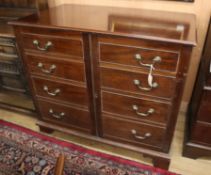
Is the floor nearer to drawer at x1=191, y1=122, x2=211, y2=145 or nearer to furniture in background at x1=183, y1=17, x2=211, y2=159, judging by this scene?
furniture in background at x1=183, y1=17, x2=211, y2=159

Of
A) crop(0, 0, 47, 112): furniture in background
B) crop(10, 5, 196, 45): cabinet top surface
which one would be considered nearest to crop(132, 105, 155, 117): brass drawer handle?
crop(10, 5, 196, 45): cabinet top surface

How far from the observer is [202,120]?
1306 millimetres

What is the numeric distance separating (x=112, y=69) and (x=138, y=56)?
17 centimetres

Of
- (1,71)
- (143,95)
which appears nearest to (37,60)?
(1,71)

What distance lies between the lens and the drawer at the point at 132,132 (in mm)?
1290

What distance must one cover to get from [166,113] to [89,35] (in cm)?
61

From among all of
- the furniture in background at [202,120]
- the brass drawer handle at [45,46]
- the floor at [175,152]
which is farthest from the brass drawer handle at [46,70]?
the furniture in background at [202,120]

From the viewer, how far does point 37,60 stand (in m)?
1.32

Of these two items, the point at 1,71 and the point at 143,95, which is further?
the point at 1,71

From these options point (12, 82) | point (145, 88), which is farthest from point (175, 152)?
point (12, 82)

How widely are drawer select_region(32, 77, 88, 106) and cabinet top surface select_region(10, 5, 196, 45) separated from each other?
383 mm

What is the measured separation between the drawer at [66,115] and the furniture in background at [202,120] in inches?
27.4

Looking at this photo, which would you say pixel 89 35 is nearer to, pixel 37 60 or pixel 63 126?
pixel 37 60

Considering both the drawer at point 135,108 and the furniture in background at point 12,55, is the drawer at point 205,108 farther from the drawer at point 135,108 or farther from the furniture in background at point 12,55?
the furniture in background at point 12,55
